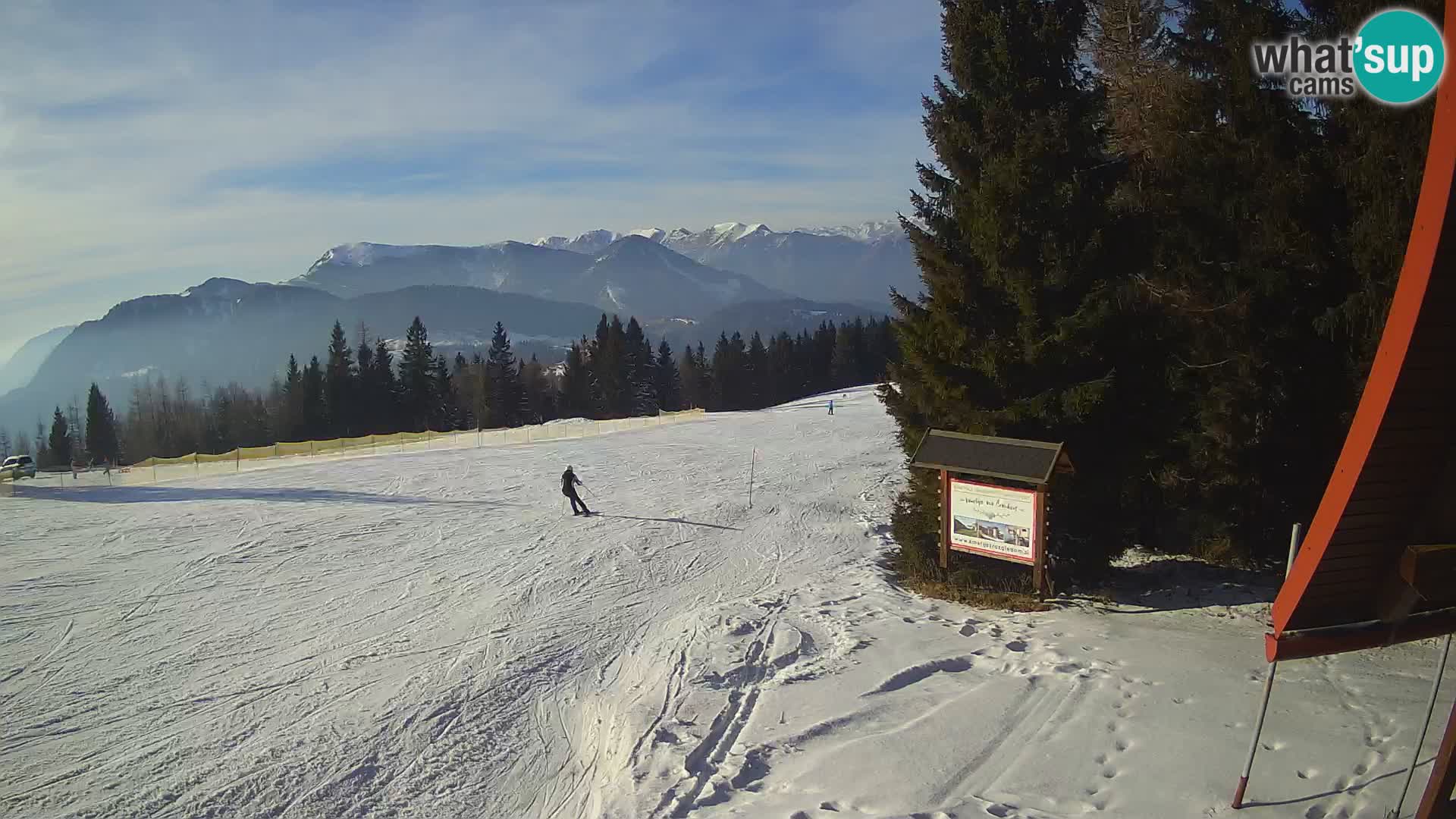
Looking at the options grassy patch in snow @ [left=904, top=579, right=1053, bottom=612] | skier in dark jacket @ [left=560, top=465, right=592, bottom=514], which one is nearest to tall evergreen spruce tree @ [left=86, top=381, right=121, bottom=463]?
skier in dark jacket @ [left=560, top=465, right=592, bottom=514]

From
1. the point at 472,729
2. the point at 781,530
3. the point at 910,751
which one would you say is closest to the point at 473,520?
the point at 781,530

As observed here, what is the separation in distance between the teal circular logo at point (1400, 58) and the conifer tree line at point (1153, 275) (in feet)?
1.46

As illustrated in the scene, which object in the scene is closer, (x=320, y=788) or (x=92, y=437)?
(x=320, y=788)

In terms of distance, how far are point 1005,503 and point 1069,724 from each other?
480cm

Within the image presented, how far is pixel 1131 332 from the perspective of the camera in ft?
41.3

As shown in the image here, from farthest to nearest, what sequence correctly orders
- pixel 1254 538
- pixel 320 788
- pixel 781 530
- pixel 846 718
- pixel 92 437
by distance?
pixel 92 437 < pixel 781 530 < pixel 1254 538 < pixel 846 718 < pixel 320 788

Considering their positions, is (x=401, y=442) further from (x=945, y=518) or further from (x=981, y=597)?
(x=981, y=597)

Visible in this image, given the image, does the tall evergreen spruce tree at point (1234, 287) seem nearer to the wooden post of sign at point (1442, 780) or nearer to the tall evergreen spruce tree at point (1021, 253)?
the tall evergreen spruce tree at point (1021, 253)


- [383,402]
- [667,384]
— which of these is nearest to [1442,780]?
[383,402]

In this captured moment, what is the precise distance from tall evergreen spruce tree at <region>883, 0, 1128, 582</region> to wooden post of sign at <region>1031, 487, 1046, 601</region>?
0.64 metres

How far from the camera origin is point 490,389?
7825cm

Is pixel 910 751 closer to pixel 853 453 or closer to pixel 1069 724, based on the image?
pixel 1069 724

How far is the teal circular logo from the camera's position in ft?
30.5

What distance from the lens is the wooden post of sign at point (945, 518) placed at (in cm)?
1345
